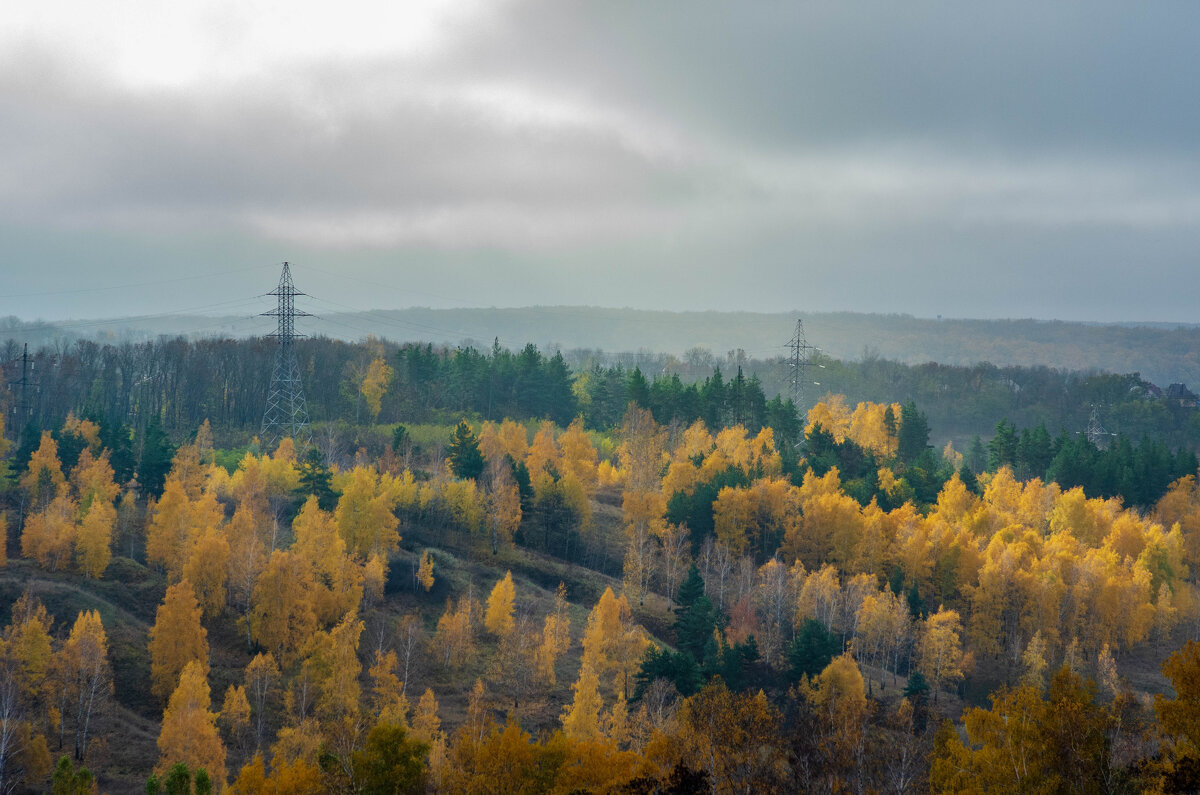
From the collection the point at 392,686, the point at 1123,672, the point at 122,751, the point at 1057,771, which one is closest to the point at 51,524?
the point at 122,751

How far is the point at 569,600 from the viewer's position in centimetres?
8869

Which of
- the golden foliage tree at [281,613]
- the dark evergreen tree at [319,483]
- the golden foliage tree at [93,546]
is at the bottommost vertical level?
the golden foliage tree at [281,613]

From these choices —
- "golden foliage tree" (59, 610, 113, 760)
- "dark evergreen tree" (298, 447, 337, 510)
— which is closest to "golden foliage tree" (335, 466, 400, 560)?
"dark evergreen tree" (298, 447, 337, 510)

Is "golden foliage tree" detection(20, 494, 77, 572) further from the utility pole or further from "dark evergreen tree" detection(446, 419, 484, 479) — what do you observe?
the utility pole

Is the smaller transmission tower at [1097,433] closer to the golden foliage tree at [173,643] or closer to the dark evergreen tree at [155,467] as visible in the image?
the dark evergreen tree at [155,467]

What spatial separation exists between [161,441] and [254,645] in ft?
108

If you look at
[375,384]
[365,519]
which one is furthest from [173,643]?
[375,384]

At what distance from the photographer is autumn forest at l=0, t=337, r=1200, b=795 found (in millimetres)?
37531

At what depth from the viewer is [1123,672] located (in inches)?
3410

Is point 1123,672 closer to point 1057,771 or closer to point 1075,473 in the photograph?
point 1075,473

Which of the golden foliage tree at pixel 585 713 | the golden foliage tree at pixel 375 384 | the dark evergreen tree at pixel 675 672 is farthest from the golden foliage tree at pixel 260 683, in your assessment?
the golden foliage tree at pixel 375 384

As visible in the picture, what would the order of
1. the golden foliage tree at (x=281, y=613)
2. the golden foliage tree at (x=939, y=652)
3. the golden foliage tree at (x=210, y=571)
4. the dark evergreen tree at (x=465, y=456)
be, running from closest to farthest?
the golden foliage tree at (x=281, y=613) < the golden foliage tree at (x=210, y=571) < the golden foliage tree at (x=939, y=652) < the dark evergreen tree at (x=465, y=456)

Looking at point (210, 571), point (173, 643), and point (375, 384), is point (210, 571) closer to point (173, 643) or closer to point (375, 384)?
point (173, 643)

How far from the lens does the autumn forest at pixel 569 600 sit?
37.5 meters
